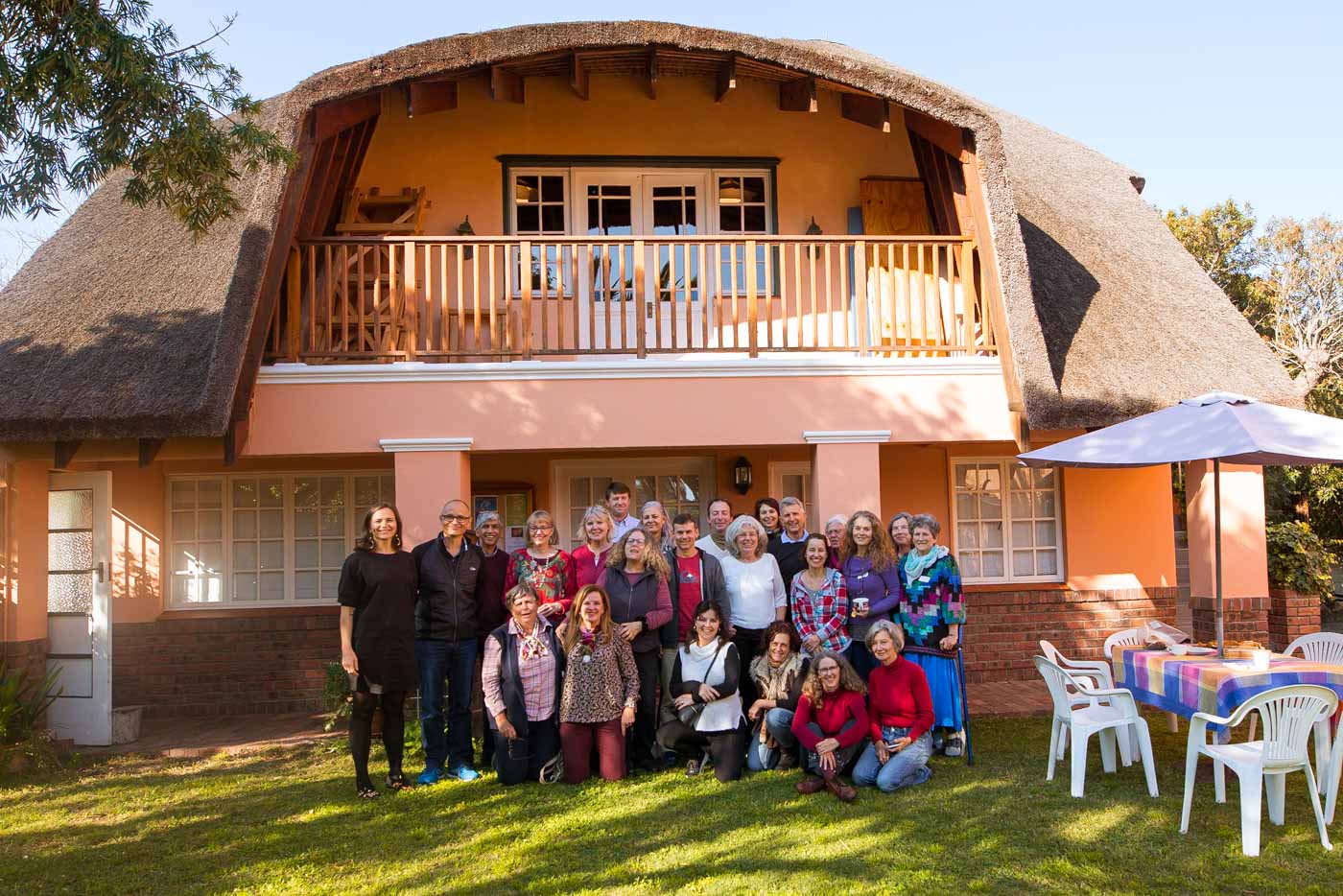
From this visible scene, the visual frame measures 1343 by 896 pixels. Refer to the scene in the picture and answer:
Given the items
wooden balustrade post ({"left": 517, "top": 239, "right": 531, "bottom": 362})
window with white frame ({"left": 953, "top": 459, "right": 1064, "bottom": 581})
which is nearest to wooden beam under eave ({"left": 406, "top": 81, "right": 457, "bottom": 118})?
wooden balustrade post ({"left": 517, "top": 239, "right": 531, "bottom": 362})

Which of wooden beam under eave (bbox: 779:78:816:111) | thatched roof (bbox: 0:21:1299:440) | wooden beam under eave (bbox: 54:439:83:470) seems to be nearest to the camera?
thatched roof (bbox: 0:21:1299:440)

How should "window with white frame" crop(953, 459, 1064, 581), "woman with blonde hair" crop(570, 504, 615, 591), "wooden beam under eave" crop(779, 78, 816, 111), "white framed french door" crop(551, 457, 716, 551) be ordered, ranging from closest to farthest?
"woman with blonde hair" crop(570, 504, 615, 591) < "wooden beam under eave" crop(779, 78, 816, 111) < "window with white frame" crop(953, 459, 1064, 581) < "white framed french door" crop(551, 457, 716, 551)

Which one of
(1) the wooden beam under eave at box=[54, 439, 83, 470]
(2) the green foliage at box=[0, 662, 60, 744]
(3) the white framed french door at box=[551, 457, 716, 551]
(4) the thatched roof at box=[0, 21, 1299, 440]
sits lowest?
(2) the green foliage at box=[0, 662, 60, 744]

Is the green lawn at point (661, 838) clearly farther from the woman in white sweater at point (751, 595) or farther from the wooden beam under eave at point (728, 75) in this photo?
the wooden beam under eave at point (728, 75)

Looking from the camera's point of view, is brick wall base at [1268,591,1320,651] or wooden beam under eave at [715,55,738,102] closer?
wooden beam under eave at [715,55,738,102]

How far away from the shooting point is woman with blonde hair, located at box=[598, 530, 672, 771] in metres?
6.55

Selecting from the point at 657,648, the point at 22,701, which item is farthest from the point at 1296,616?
the point at 22,701

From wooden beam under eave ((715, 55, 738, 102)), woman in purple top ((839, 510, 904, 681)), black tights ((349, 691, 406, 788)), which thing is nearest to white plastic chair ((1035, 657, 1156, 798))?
woman in purple top ((839, 510, 904, 681))

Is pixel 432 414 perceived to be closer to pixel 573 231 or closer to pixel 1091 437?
pixel 573 231

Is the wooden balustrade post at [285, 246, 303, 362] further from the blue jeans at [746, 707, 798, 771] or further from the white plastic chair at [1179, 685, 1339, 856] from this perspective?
the white plastic chair at [1179, 685, 1339, 856]

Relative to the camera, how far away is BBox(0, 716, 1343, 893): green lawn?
15.4 ft

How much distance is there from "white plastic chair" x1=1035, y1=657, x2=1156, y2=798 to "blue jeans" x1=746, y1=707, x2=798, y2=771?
1440mm

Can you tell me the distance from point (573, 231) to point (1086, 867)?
725cm

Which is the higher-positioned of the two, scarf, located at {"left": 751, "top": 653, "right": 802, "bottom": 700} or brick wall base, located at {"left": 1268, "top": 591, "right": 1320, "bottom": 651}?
scarf, located at {"left": 751, "top": 653, "right": 802, "bottom": 700}
